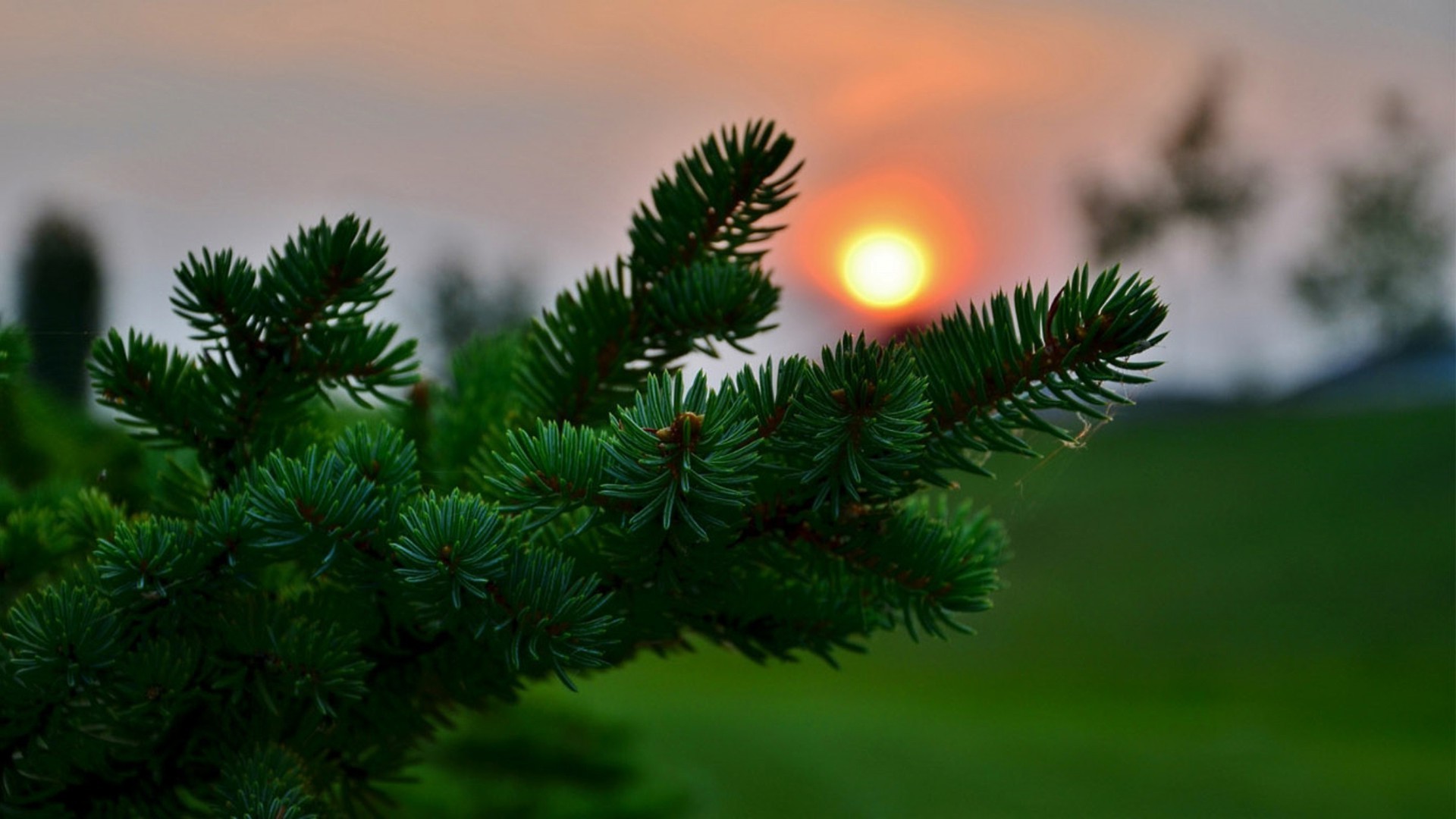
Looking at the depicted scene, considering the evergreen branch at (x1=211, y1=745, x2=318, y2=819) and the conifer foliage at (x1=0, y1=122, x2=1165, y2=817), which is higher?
the conifer foliage at (x1=0, y1=122, x2=1165, y2=817)

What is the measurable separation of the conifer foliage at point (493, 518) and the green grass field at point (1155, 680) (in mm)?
989

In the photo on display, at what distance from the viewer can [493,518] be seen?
0.40m

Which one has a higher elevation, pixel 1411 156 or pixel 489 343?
pixel 1411 156

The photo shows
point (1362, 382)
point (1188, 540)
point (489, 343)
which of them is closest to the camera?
point (489, 343)

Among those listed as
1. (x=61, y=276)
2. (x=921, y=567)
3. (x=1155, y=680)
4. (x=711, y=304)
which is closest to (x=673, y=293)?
(x=711, y=304)

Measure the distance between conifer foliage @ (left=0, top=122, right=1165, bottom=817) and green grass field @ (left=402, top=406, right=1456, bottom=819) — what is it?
3.24 ft

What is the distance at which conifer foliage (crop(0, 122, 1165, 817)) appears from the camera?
0.40 meters

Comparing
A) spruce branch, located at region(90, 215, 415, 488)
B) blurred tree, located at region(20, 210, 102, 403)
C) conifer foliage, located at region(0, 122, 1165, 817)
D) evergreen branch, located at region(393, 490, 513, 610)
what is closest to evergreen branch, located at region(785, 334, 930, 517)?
conifer foliage, located at region(0, 122, 1165, 817)

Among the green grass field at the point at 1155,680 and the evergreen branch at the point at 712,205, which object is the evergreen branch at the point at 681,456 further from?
the green grass field at the point at 1155,680

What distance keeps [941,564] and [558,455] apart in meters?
0.20

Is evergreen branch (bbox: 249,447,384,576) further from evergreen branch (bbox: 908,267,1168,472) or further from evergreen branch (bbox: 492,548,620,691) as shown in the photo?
evergreen branch (bbox: 908,267,1168,472)

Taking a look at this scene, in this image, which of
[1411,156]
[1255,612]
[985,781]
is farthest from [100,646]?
[1411,156]

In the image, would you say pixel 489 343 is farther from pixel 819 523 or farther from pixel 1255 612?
pixel 1255 612

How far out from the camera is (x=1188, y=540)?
8.42 meters
